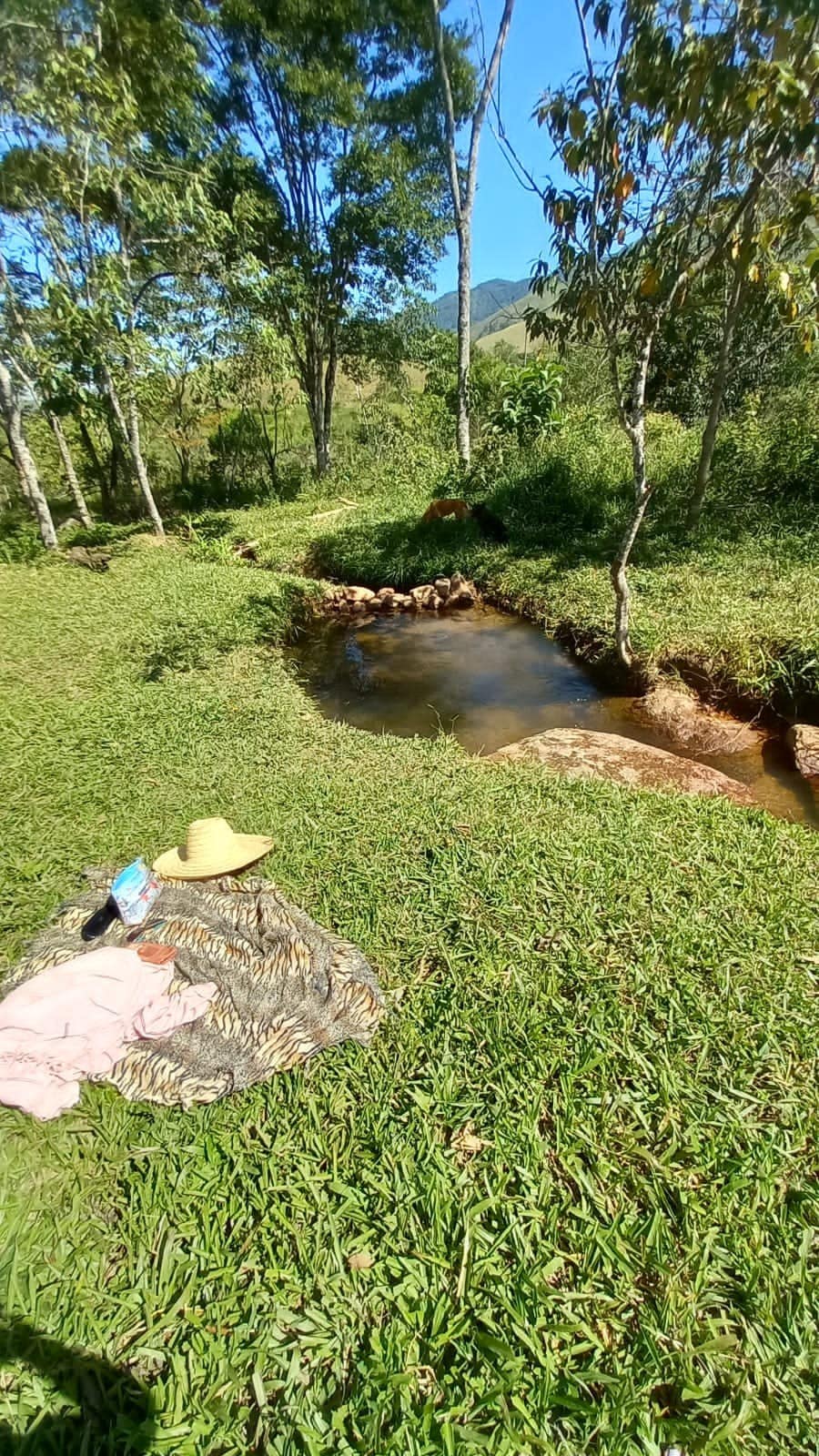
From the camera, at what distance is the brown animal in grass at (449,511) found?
831 cm

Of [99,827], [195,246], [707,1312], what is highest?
[195,246]

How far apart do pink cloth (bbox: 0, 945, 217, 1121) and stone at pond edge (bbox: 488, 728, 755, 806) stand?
220 cm

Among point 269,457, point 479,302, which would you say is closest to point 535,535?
point 269,457

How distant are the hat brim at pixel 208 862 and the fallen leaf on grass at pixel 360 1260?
137cm

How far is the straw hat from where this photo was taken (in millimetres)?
2428

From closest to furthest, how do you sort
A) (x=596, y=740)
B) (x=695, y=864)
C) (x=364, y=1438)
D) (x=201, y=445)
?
(x=364, y=1438) → (x=695, y=864) → (x=596, y=740) → (x=201, y=445)

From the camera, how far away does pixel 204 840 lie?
2449mm

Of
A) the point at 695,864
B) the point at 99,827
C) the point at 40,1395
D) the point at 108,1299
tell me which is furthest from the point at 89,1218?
the point at 695,864

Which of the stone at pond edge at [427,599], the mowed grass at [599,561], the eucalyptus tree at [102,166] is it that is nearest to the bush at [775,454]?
the mowed grass at [599,561]

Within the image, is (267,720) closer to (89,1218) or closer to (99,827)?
(99,827)

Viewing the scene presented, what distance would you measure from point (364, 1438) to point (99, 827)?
238 centimetres

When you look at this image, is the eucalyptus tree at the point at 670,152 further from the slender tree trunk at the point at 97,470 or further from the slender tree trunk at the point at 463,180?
the slender tree trunk at the point at 97,470

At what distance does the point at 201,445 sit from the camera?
43.7ft

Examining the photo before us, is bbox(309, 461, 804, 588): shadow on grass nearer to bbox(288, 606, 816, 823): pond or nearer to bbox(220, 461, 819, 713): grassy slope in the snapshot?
bbox(220, 461, 819, 713): grassy slope
